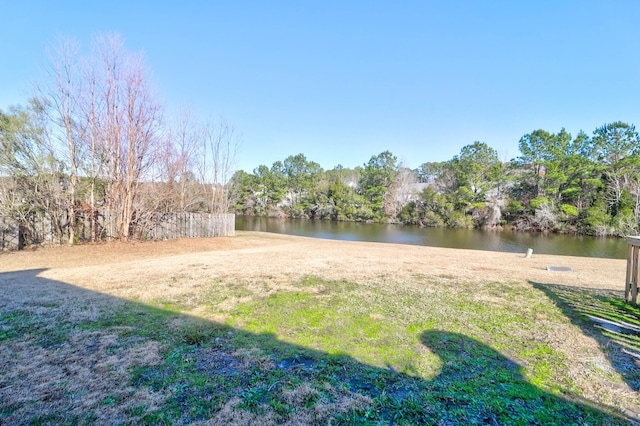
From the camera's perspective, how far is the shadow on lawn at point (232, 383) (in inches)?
76.5

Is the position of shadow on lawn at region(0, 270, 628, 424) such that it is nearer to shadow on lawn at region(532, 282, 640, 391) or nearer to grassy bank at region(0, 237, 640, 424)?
grassy bank at region(0, 237, 640, 424)

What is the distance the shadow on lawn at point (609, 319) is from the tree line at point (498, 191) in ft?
83.0

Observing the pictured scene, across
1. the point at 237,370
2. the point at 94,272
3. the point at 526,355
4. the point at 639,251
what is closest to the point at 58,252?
the point at 94,272

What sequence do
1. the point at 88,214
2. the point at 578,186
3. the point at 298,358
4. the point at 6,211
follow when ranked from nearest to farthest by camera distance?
the point at 298,358 < the point at 6,211 < the point at 88,214 < the point at 578,186

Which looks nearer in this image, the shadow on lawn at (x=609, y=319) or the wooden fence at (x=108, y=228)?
the shadow on lawn at (x=609, y=319)

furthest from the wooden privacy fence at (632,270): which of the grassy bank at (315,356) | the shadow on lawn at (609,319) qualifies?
the grassy bank at (315,356)

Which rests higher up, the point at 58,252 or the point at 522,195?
the point at 522,195

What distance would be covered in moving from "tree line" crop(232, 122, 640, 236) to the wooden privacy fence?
25.7 m

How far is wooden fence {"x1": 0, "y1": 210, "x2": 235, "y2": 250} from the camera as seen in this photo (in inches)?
378

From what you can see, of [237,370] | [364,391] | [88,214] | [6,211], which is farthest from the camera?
[88,214]

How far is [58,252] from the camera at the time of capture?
9.23 metres

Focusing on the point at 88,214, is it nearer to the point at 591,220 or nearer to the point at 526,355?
the point at 526,355

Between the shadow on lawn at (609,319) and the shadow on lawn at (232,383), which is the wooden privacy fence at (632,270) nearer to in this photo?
the shadow on lawn at (609,319)

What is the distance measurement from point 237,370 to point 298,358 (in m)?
0.58
